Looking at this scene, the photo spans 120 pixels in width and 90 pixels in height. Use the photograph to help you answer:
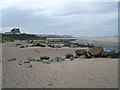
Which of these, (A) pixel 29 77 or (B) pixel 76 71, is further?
(B) pixel 76 71

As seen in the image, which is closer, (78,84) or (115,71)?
(78,84)

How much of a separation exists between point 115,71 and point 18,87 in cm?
429

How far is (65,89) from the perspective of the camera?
19.2 feet

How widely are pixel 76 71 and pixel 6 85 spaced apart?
3.11m

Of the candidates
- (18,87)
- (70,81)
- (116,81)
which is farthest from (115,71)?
(18,87)

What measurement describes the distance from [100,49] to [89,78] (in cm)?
637

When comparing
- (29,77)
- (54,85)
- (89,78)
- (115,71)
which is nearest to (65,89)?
(54,85)

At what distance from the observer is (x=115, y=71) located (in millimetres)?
8000

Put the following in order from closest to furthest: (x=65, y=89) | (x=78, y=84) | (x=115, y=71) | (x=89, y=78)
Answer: (x=65, y=89)
(x=78, y=84)
(x=89, y=78)
(x=115, y=71)

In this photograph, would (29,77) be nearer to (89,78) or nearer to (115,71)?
(89,78)

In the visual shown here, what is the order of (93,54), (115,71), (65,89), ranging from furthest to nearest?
1. (93,54)
2. (115,71)
3. (65,89)

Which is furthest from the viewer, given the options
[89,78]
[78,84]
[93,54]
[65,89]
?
[93,54]

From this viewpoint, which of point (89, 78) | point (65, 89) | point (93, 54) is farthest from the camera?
point (93, 54)

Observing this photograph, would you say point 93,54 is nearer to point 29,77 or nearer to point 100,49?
point 100,49
